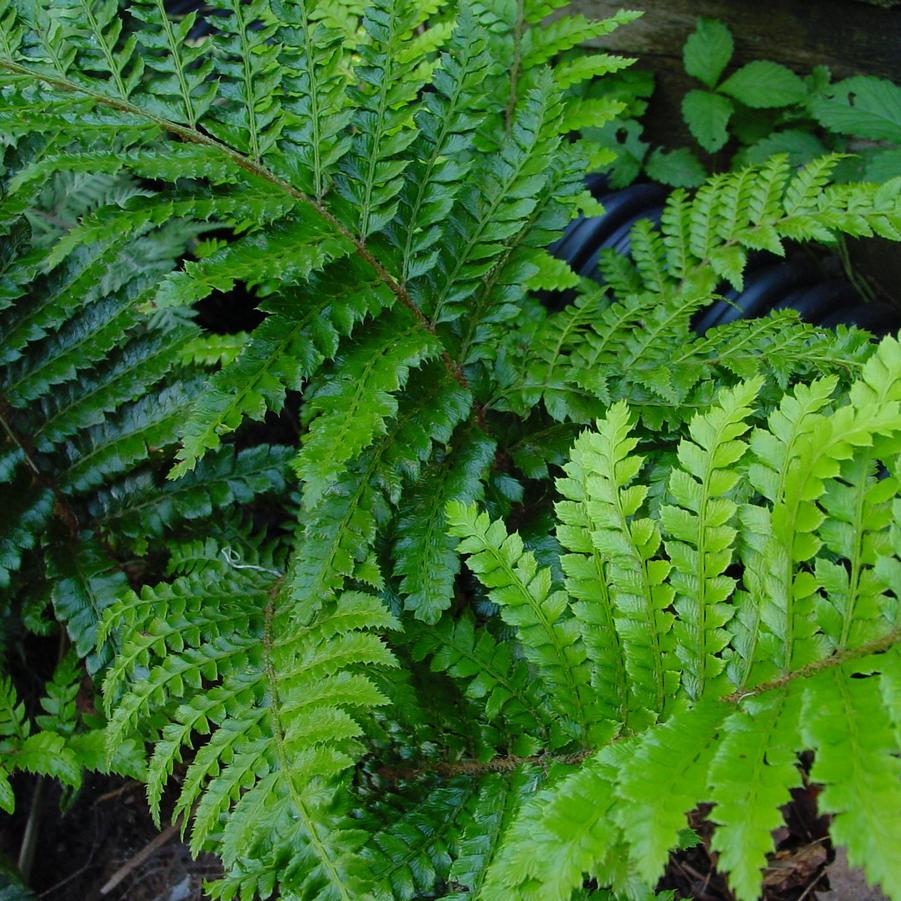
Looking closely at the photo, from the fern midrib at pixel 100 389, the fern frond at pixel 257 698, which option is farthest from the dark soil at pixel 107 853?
the fern midrib at pixel 100 389

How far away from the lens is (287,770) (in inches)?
55.6

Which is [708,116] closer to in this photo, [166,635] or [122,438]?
[122,438]

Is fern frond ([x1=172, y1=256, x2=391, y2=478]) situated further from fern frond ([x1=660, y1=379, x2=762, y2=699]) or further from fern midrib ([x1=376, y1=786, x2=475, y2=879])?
fern midrib ([x1=376, y1=786, x2=475, y2=879])

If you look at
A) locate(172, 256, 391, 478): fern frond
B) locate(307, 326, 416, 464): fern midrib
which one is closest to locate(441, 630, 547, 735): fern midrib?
locate(307, 326, 416, 464): fern midrib

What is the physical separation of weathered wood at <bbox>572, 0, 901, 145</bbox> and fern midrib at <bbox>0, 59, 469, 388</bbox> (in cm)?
196

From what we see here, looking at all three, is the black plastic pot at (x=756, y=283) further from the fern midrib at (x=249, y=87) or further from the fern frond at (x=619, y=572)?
the fern midrib at (x=249, y=87)

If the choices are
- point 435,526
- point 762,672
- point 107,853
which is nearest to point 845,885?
point 762,672

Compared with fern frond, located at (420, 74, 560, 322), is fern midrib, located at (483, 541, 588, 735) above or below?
below

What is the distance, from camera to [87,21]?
1.50 metres

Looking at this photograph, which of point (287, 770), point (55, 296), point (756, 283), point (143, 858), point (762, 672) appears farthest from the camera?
point (756, 283)

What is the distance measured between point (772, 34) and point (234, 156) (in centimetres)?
228

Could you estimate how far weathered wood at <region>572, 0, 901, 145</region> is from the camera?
8.87ft

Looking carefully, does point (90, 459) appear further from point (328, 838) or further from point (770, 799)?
point (770, 799)

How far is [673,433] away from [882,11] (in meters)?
1.95
